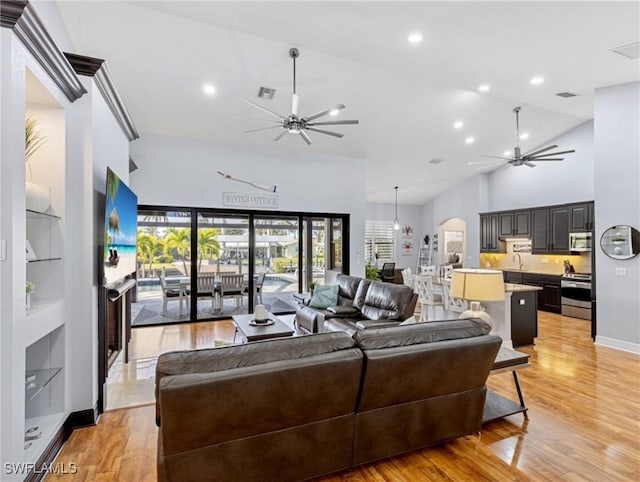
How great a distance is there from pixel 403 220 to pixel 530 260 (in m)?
4.51

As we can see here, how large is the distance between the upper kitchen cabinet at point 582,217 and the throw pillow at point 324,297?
5.52m

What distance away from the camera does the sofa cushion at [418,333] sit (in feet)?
6.79

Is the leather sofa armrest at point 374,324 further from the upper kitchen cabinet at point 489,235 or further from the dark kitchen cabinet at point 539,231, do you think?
the upper kitchen cabinet at point 489,235

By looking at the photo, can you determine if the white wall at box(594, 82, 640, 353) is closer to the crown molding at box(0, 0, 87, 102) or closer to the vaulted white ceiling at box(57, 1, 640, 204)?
the vaulted white ceiling at box(57, 1, 640, 204)

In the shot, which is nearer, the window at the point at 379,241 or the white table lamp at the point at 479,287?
the white table lamp at the point at 479,287

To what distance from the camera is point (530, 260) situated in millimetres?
8641

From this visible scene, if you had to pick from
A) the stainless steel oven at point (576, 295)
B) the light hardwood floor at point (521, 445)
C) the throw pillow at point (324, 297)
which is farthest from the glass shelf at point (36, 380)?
the stainless steel oven at point (576, 295)

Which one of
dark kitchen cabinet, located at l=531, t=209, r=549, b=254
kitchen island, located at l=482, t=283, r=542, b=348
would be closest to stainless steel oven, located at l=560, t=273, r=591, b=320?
dark kitchen cabinet, located at l=531, t=209, r=549, b=254

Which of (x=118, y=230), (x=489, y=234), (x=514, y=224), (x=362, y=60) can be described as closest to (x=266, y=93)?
(x=362, y=60)

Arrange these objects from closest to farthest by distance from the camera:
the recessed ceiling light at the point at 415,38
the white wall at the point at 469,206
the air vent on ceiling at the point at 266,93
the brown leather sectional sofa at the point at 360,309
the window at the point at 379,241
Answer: the recessed ceiling light at the point at 415,38, the brown leather sectional sofa at the point at 360,309, the air vent on ceiling at the point at 266,93, the white wall at the point at 469,206, the window at the point at 379,241

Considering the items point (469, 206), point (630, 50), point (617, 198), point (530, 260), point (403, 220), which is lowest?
point (530, 260)

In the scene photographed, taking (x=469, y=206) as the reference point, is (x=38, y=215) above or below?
below

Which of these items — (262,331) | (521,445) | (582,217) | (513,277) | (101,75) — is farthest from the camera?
(513,277)

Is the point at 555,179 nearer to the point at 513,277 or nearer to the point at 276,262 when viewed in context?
the point at 513,277
